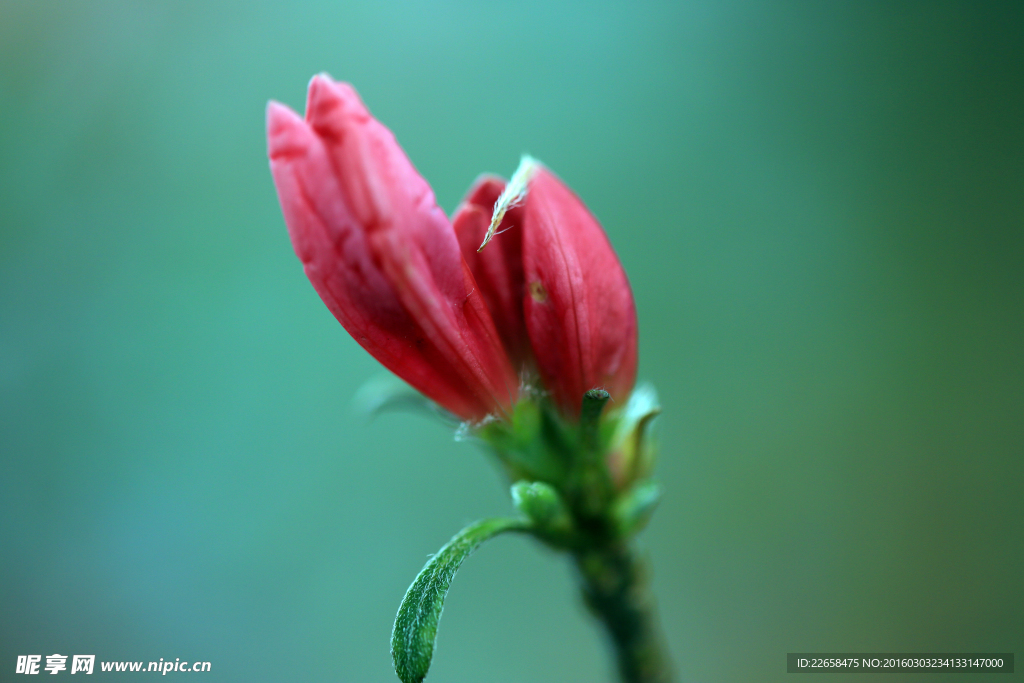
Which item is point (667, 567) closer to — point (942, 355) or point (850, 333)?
point (850, 333)

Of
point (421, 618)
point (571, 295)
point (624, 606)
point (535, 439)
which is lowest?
point (624, 606)

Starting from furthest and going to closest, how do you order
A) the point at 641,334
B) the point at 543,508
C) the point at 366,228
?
the point at 641,334
the point at 543,508
the point at 366,228

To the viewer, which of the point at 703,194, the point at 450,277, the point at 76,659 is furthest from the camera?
the point at 703,194

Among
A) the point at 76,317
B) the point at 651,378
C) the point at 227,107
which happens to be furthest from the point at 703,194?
the point at 76,317

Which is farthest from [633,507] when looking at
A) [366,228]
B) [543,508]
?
[366,228]

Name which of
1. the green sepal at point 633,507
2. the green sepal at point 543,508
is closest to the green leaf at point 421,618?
the green sepal at point 543,508

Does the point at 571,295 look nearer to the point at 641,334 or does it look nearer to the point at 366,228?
the point at 366,228

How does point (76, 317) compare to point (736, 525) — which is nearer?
point (76, 317)

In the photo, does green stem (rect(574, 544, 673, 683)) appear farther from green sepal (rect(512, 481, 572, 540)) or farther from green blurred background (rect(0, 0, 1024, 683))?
green blurred background (rect(0, 0, 1024, 683))

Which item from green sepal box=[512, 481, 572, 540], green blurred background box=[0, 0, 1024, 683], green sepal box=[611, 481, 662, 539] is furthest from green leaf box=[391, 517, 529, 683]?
green blurred background box=[0, 0, 1024, 683]
